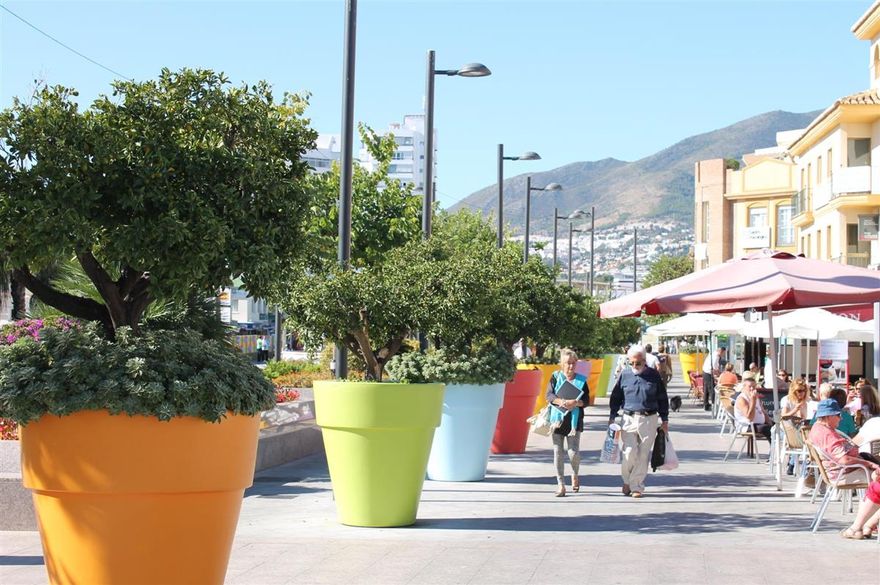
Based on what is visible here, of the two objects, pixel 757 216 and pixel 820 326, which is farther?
pixel 757 216

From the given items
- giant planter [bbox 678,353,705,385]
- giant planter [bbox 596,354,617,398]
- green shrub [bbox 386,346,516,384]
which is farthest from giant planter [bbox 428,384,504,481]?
giant planter [bbox 678,353,705,385]

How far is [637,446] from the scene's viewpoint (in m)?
14.5

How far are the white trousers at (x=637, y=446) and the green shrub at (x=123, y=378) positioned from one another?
7.76 metres

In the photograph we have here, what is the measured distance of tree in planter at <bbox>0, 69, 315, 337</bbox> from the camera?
745 centimetres

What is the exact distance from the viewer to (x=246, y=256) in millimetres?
7766

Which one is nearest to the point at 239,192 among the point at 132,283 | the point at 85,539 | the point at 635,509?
the point at 132,283

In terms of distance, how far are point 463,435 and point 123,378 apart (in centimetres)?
901

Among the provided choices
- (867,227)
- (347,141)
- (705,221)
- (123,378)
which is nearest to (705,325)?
(867,227)

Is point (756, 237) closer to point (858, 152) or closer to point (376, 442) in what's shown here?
point (858, 152)

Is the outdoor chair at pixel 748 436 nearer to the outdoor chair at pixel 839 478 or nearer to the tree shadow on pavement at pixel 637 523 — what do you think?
the tree shadow on pavement at pixel 637 523

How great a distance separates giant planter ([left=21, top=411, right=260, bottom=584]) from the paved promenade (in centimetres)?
174

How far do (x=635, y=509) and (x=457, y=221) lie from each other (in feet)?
86.2

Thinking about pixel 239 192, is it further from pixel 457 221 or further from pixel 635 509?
pixel 457 221

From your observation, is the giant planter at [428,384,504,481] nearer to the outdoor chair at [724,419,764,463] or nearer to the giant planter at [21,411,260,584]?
the outdoor chair at [724,419,764,463]
